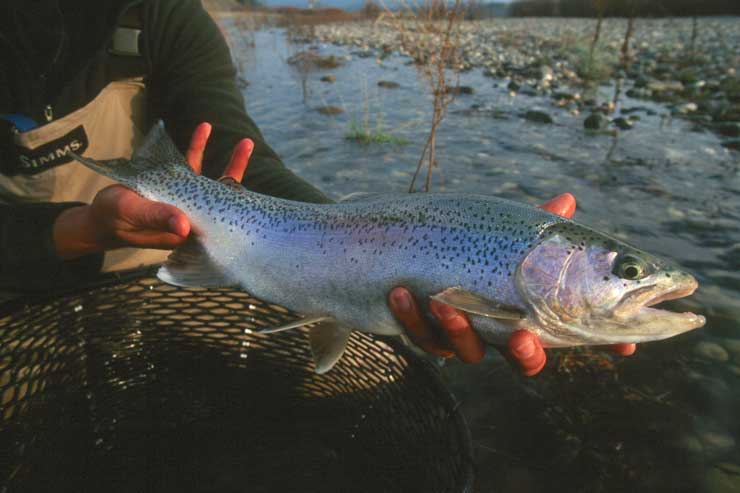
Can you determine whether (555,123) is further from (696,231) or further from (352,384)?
(352,384)

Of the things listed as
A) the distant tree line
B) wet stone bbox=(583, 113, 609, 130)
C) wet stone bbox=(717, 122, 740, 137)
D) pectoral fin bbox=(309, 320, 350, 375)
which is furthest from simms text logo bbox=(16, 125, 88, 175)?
the distant tree line

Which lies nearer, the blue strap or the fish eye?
the fish eye

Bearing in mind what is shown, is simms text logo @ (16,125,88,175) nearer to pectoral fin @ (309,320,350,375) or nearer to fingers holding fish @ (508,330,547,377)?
pectoral fin @ (309,320,350,375)

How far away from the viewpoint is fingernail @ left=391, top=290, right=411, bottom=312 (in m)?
1.92

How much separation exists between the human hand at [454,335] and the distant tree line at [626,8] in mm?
15314

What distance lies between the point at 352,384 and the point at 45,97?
218 cm

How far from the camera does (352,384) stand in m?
2.67

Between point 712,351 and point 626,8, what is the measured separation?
85.5ft

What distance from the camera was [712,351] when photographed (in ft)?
12.8

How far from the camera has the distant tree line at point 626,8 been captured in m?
20.3

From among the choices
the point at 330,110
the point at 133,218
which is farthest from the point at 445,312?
the point at 330,110

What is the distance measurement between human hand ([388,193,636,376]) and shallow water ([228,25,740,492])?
1249 millimetres

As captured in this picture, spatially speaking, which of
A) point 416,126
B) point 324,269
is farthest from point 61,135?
point 416,126

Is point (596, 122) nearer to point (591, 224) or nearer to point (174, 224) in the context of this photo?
point (591, 224)
